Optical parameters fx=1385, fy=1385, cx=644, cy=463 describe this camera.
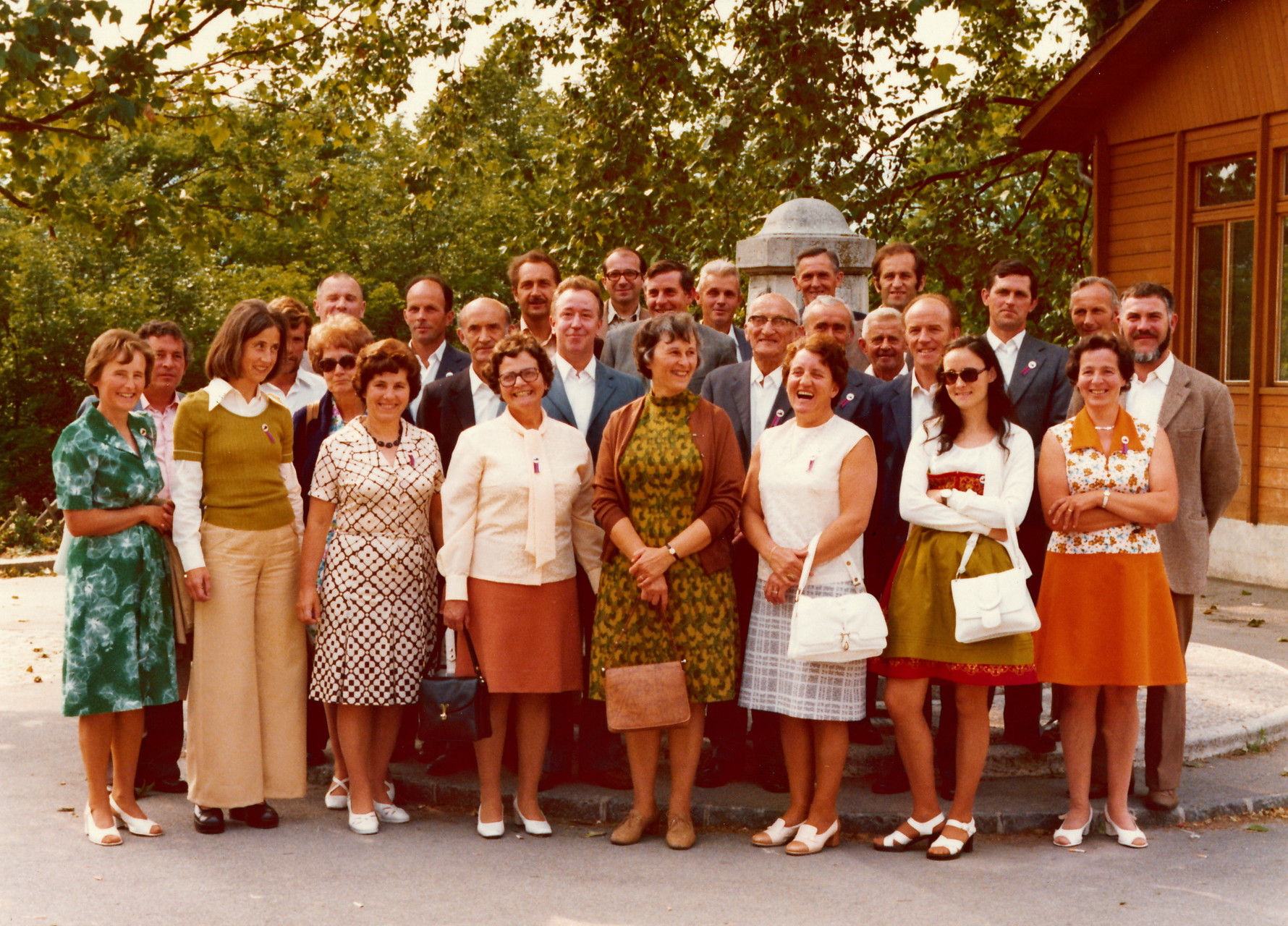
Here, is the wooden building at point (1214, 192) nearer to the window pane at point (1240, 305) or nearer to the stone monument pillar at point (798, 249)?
the window pane at point (1240, 305)

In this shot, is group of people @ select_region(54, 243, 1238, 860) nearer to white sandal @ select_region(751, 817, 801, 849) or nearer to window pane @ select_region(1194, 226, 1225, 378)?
white sandal @ select_region(751, 817, 801, 849)

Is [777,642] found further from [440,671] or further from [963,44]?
[963,44]

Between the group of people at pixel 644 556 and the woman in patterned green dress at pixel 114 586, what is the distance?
12 mm

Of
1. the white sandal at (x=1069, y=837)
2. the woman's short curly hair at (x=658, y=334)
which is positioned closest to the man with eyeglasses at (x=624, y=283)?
the woman's short curly hair at (x=658, y=334)

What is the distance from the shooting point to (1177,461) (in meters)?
6.10

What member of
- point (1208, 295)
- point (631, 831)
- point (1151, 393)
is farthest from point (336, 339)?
point (1208, 295)

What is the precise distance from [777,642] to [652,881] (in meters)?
1.08

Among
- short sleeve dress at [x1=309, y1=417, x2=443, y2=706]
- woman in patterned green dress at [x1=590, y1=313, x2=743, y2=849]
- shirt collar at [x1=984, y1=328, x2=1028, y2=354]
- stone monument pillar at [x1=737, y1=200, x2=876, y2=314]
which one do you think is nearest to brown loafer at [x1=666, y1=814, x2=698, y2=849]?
woman in patterned green dress at [x1=590, y1=313, x2=743, y2=849]

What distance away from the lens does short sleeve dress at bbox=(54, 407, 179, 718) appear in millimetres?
5703

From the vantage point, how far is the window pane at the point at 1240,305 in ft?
44.8

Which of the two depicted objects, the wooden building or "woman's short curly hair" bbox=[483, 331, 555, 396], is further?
the wooden building

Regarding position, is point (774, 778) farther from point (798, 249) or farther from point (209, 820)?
point (798, 249)

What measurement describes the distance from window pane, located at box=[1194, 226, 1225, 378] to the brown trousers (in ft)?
28.6

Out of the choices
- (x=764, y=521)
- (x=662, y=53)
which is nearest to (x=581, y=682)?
(x=764, y=521)
